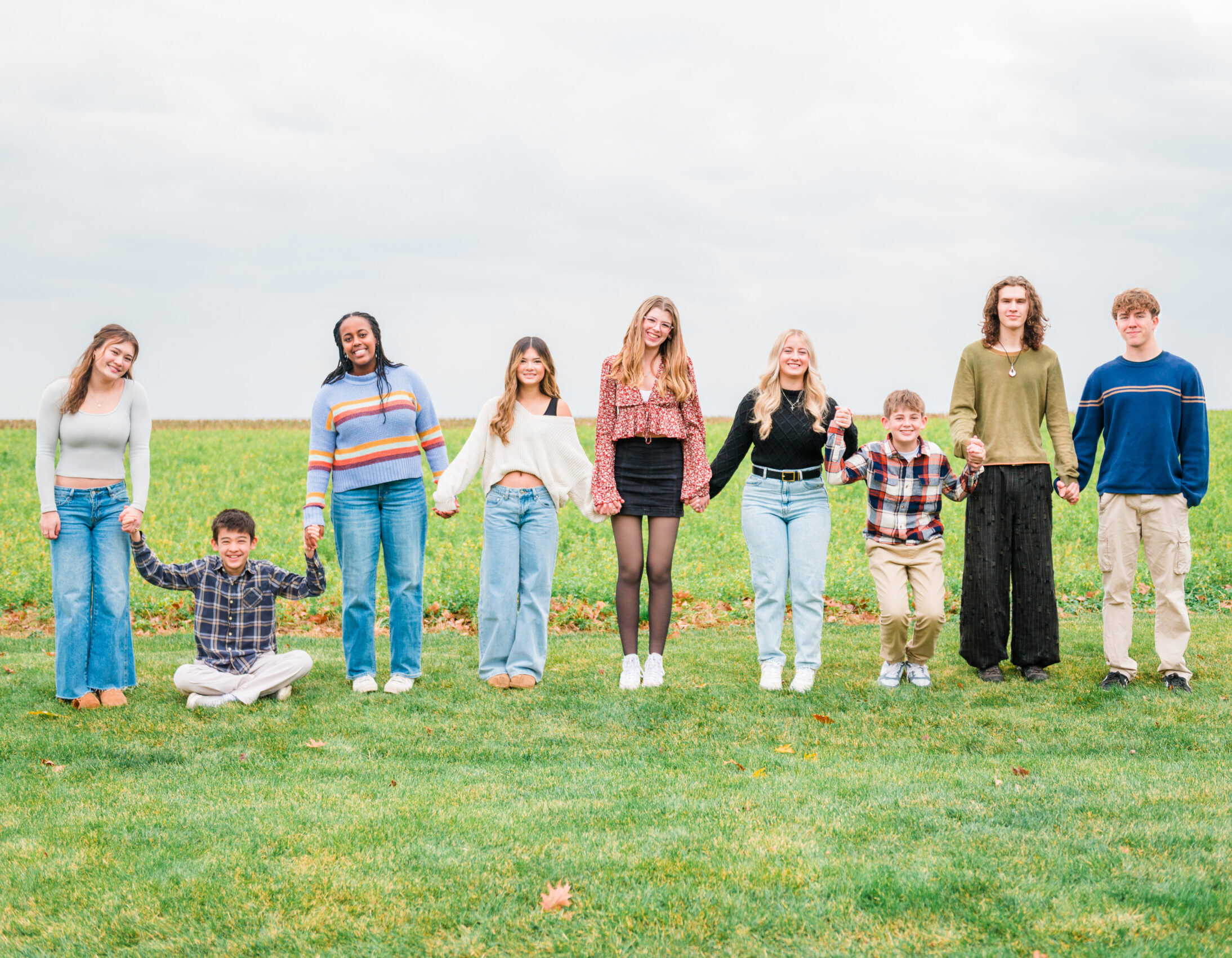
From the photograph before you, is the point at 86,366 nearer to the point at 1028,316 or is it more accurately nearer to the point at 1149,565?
Answer: the point at 1028,316

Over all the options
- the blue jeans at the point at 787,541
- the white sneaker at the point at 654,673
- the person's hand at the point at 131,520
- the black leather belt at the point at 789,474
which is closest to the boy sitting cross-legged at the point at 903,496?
the black leather belt at the point at 789,474

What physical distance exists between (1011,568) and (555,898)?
4569 millimetres

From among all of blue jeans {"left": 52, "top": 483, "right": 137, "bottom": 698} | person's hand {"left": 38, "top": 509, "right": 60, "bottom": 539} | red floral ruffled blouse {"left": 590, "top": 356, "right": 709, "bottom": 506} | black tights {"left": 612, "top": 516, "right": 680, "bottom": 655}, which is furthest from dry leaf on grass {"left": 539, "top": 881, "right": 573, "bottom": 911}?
person's hand {"left": 38, "top": 509, "right": 60, "bottom": 539}

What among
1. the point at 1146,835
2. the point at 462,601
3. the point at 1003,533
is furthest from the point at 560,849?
the point at 462,601

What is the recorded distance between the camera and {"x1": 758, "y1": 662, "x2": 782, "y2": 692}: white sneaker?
21.6ft

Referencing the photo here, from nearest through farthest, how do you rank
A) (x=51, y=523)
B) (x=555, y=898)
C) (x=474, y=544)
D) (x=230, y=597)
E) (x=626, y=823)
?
(x=555, y=898) → (x=626, y=823) → (x=51, y=523) → (x=230, y=597) → (x=474, y=544)

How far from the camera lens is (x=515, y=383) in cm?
662

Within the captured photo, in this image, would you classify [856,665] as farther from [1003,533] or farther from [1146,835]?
[1146,835]

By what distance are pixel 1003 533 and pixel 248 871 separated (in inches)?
198

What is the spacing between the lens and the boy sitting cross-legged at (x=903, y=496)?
6410 millimetres

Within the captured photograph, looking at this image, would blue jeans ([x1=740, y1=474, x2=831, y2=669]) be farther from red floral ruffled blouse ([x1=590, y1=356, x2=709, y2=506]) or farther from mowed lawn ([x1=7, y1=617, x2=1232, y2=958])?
mowed lawn ([x1=7, y1=617, x2=1232, y2=958])

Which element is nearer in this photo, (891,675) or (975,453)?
(975,453)

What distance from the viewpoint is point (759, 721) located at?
231 inches

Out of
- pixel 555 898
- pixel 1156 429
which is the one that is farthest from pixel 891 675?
pixel 555 898
